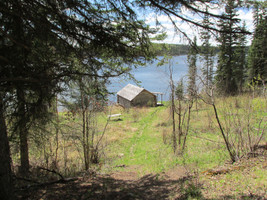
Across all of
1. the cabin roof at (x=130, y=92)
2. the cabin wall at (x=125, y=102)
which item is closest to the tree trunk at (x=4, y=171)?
the cabin roof at (x=130, y=92)

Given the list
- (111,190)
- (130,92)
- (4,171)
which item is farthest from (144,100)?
(4,171)

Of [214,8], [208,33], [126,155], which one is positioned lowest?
[126,155]

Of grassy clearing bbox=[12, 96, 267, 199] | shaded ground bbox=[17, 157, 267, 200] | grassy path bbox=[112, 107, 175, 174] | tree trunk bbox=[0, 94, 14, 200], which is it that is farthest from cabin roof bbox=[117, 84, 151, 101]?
tree trunk bbox=[0, 94, 14, 200]

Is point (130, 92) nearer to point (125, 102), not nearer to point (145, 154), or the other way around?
point (125, 102)

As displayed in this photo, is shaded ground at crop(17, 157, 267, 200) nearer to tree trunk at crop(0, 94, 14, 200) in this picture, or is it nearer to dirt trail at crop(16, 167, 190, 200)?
dirt trail at crop(16, 167, 190, 200)

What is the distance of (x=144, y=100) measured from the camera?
31250mm

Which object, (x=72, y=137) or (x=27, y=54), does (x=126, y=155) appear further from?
(x=27, y=54)

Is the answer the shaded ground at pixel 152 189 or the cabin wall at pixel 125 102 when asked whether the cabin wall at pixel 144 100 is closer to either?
the cabin wall at pixel 125 102

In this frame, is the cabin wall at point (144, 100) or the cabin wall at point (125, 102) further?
the cabin wall at point (144, 100)

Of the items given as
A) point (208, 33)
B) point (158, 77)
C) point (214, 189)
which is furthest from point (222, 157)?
point (208, 33)

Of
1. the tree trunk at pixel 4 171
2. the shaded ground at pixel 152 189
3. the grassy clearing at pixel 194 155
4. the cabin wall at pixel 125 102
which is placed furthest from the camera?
the cabin wall at pixel 125 102

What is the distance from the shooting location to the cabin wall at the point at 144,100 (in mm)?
30181

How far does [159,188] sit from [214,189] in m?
1.37

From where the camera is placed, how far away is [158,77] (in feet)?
26.8
